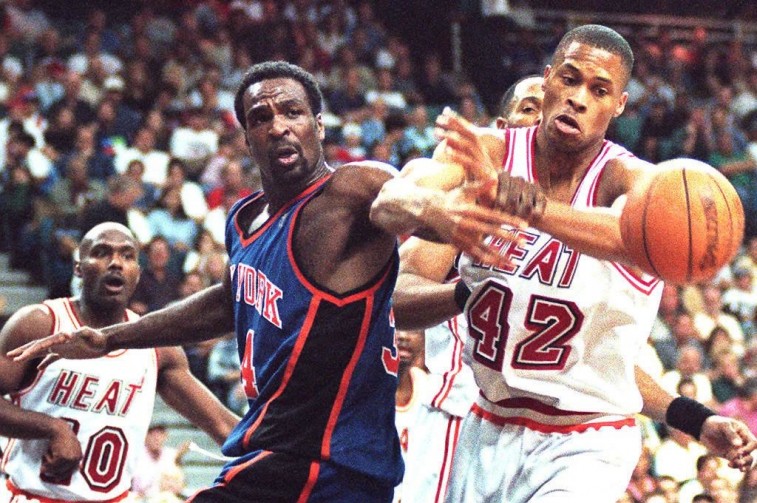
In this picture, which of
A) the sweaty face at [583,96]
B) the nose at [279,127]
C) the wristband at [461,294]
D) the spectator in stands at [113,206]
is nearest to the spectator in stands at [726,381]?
the spectator in stands at [113,206]

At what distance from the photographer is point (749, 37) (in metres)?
20.0

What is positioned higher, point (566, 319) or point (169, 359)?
point (566, 319)

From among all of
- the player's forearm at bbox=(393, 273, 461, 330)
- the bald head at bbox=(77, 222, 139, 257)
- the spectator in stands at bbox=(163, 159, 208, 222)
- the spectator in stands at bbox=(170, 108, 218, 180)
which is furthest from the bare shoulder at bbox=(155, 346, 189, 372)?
the spectator in stands at bbox=(170, 108, 218, 180)

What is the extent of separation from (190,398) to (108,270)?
76cm

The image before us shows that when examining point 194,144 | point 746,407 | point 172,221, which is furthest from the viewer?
point 194,144

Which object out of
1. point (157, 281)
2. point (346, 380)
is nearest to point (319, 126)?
point (346, 380)

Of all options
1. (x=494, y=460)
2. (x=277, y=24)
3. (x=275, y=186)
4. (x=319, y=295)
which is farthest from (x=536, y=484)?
(x=277, y=24)

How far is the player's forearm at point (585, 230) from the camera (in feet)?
12.3

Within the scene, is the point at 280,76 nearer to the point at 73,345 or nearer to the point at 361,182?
the point at 361,182

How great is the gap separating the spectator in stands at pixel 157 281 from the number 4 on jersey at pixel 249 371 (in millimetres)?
5829

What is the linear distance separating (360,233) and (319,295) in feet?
0.81

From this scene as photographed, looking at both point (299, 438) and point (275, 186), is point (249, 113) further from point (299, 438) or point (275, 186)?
point (299, 438)

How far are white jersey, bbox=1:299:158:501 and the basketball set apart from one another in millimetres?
3271

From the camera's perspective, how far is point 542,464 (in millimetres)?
4516
